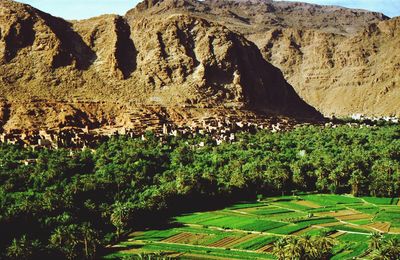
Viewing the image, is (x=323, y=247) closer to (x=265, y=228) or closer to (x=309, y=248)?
(x=309, y=248)

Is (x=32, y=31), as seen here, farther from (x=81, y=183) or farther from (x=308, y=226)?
(x=308, y=226)

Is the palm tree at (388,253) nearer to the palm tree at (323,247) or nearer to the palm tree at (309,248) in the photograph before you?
the palm tree at (323,247)

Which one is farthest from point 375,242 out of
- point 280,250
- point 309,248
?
point 280,250

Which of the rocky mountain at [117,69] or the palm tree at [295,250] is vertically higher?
the rocky mountain at [117,69]

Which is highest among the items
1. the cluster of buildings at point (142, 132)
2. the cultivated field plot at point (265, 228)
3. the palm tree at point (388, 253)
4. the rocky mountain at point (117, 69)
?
the rocky mountain at point (117, 69)

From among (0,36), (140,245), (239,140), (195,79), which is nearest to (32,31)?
(0,36)

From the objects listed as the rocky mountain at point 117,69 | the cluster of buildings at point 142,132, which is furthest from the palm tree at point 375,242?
the rocky mountain at point 117,69
